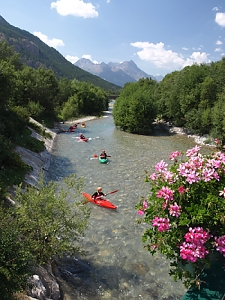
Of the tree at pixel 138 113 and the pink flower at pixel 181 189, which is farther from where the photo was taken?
the tree at pixel 138 113

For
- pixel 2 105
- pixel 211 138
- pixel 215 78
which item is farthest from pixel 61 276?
pixel 215 78

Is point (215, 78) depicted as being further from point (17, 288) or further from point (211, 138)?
point (17, 288)

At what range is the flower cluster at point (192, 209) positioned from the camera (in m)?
4.90

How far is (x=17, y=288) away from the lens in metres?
5.44

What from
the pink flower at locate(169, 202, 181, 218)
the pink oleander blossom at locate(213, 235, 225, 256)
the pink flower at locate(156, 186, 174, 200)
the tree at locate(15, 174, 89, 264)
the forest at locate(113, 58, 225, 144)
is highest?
the forest at locate(113, 58, 225, 144)

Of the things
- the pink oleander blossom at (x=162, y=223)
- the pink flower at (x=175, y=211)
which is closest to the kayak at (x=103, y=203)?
the pink oleander blossom at (x=162, y=223)

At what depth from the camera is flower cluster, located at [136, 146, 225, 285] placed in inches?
193

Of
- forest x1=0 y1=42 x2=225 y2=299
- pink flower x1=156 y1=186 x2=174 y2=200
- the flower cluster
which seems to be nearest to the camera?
the flower cluster

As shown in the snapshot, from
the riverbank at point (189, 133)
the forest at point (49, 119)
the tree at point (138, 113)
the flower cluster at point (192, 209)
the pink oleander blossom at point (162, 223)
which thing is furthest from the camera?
the tree at point (138, 113)

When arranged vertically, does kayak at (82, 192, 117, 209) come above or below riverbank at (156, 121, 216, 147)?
below

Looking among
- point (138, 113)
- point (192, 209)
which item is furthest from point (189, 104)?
point (192, 209)

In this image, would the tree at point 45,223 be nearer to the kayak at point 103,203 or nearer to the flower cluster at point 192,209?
the flower cluster at point 192,209

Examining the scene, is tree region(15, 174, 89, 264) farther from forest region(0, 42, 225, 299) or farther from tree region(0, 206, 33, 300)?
tree region(0, 206, 33, 300)

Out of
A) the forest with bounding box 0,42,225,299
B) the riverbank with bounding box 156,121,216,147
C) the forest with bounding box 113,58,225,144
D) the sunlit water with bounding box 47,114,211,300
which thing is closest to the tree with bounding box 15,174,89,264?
the forest with bounding box 0,42,225,299
